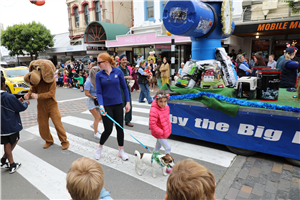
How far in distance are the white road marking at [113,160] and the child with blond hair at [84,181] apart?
6.38 ft

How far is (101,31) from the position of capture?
20234 millimetres

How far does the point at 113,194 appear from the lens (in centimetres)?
298

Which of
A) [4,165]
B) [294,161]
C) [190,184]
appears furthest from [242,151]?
[4,165]

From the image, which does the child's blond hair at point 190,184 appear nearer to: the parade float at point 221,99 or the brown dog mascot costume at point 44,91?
the parade float at point 221,99

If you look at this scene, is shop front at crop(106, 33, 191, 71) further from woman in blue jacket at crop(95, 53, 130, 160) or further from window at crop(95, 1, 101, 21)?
woman in blue jacket at crop(95, 53, 130, 160)

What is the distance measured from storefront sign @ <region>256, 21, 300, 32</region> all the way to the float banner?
8.32m

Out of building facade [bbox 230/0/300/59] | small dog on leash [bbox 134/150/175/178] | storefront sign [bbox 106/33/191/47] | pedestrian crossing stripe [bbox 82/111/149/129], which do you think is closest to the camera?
small dog on leash [bbox 134/150/175/178]

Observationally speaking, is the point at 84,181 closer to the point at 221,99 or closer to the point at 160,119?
the point at 160,119

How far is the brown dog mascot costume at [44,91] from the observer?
13.6ft

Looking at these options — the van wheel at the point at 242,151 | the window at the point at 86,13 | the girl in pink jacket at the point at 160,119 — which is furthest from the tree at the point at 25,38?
the van wheel at the point at 242,151

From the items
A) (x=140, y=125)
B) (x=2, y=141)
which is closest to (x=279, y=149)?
(x=140, y=125)

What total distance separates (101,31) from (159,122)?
19.0 m

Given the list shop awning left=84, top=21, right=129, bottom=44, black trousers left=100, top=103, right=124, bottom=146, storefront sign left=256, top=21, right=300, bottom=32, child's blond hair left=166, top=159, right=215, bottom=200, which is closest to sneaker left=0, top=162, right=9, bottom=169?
black trousers left=100, top=103, right=124, bottom=146

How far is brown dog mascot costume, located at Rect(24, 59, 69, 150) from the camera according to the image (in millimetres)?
4141
